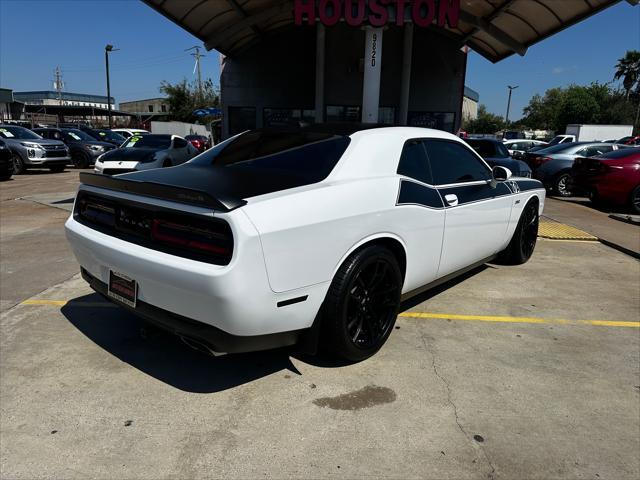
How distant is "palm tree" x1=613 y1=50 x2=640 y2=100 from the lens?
215 feet

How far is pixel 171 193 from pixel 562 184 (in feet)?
42.6

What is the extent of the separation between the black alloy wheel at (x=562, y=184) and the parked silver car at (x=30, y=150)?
16185 mm

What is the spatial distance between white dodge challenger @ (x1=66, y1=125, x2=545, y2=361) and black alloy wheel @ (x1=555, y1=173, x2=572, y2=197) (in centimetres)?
1045

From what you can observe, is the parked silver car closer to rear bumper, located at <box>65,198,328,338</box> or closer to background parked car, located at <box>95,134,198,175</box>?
background parked car, located at <box>95,134,198,175</box>

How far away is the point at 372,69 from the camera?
13.2 metres

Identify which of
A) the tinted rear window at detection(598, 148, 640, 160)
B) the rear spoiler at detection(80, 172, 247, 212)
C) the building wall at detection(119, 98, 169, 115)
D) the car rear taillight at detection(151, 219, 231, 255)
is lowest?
the car rear taillight at detection(151, 219, 231, 255)

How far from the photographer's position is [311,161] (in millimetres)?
3191

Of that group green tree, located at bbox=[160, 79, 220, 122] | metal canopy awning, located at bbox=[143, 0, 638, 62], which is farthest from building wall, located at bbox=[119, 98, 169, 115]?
metal canopy awning, located at bbox=[143, 0, 638, 62]

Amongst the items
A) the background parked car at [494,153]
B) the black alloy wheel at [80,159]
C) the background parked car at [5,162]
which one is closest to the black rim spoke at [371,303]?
the background parked car at [494,153]

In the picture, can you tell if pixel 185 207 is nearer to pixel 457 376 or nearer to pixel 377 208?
pixel 377 208

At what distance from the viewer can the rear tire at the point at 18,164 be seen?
15839 millimetres

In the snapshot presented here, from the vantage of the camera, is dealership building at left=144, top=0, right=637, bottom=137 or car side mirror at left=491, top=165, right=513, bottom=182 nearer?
car side mirror at left=491, top=165, right=513, bottom=182

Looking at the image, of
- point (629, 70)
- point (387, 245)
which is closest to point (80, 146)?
point (387, 245)

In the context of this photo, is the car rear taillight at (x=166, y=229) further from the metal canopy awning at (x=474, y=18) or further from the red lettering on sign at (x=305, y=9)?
the metal canopy awning at (x=474, y=18)
